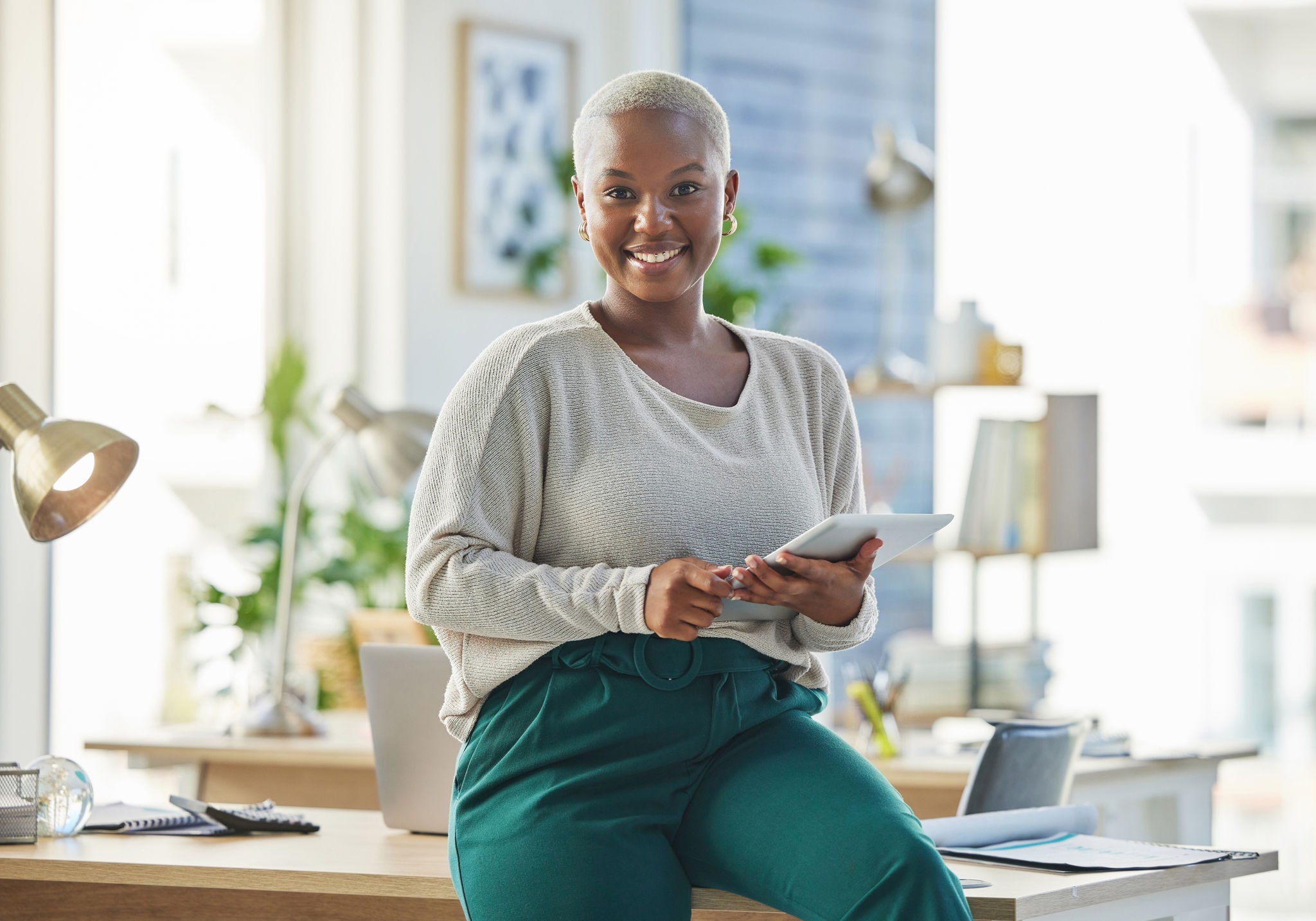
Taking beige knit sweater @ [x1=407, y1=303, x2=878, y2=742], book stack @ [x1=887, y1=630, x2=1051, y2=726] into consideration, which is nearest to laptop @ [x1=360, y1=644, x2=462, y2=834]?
beige knit sweater @ [x1=407, y1=303, x2=878, y2=742]

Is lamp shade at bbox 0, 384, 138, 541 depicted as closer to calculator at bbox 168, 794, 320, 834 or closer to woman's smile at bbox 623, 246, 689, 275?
calculator at bbox 168, 794, 320, 834

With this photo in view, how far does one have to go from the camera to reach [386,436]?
3.04 meters

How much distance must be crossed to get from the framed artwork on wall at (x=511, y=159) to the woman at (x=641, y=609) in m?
2.91

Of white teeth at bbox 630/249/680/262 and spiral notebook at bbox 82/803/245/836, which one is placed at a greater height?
white teeth at bbox 630/249/680/262

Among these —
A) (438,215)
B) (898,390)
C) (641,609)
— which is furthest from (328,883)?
(438,215)

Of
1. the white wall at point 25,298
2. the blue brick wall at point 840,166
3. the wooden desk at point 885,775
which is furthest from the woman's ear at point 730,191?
the blue brick wall at point 840,166

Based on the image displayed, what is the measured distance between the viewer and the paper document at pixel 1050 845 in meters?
1.75

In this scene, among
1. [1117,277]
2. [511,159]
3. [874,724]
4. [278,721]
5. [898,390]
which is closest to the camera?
[874,724]

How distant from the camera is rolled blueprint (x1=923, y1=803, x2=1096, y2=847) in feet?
5.97

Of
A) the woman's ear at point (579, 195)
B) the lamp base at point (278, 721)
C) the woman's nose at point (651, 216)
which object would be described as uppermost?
the woman's ear at point (579, 195)

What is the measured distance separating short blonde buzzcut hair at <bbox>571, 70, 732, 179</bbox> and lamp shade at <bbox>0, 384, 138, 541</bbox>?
0.78m

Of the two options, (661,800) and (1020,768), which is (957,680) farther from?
(661,800)

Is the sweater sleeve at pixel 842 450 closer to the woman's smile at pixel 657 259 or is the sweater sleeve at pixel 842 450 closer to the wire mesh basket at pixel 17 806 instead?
the woman's smile at pixel 657 259

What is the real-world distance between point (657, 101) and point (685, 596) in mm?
477
